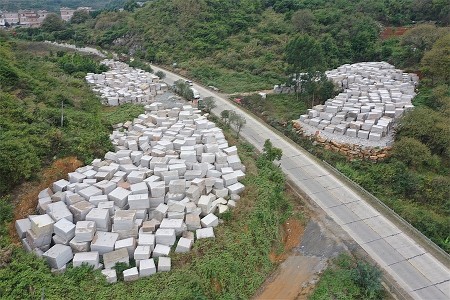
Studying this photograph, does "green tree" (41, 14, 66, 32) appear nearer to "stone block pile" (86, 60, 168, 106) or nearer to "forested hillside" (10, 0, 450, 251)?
"forested hillside" (10, 0, 450, 251)

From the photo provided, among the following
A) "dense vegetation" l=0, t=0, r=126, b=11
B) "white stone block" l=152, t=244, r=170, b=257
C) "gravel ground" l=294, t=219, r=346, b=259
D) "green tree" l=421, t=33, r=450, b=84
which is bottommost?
"gravel ground" l=294, t=219, r=346, b=259

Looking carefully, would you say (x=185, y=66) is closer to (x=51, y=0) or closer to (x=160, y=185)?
(x=160, y=185)

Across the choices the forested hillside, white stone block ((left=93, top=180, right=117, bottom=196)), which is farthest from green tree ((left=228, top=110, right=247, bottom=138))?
white stone block ((left=93, top=180, right=117, bottom=196))

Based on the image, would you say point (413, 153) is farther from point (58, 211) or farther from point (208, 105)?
point (58, 211)

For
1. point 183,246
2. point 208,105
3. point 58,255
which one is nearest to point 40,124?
point 58,255

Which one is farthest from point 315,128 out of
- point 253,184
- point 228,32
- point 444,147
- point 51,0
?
point 51,0

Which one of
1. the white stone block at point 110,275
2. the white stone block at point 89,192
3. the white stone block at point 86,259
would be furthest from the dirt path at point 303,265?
the white stone block at point 89,192
